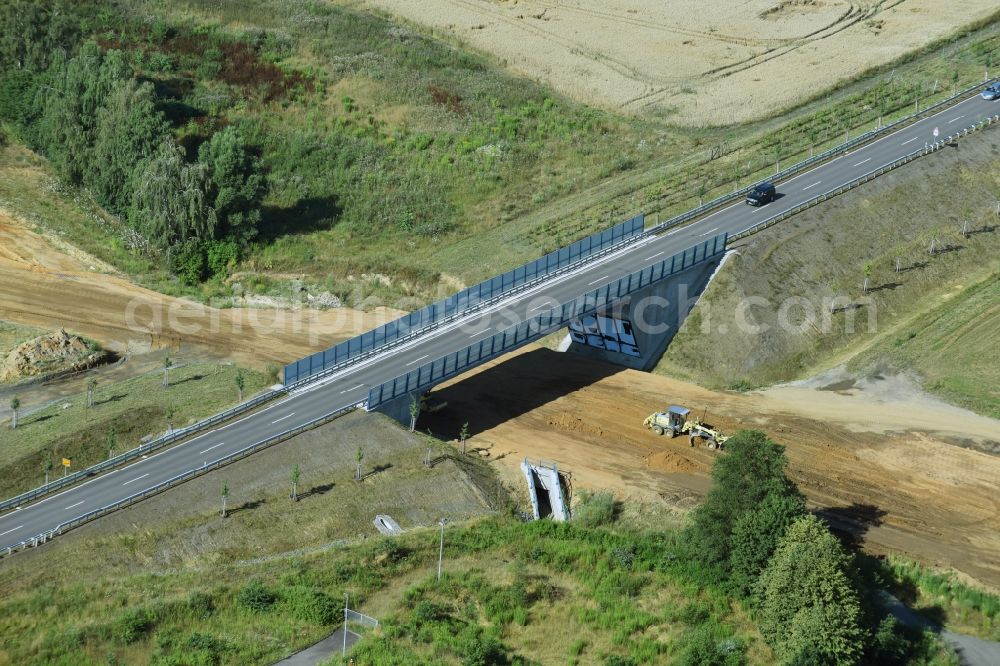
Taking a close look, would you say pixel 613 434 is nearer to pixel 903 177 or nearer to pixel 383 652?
pixel 383 652

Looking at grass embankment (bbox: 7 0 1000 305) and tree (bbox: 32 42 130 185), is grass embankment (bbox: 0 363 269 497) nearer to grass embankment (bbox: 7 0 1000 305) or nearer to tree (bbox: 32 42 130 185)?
grass embankment (bbox: 7 0 1000 305)

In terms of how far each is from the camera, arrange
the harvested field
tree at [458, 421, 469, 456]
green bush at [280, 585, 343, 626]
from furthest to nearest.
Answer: the harvested field → tree at [458, 421, 469, 456] → green bush at [280, 585, 343, 626]

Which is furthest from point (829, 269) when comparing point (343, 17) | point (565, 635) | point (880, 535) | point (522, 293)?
point (343, 17)

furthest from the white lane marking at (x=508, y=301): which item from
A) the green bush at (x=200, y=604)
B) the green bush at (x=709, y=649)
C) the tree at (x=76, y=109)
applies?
the tree at (x=76, y=109)

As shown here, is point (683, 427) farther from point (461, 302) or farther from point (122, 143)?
point (122, 143)

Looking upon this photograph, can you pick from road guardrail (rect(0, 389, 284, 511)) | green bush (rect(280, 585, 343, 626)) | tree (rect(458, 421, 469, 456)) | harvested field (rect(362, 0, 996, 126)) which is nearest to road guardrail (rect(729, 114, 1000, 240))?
harvested field (rect(362, 0, 996, 126))

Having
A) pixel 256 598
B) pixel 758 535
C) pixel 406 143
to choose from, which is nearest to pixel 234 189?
pixel 406 143
